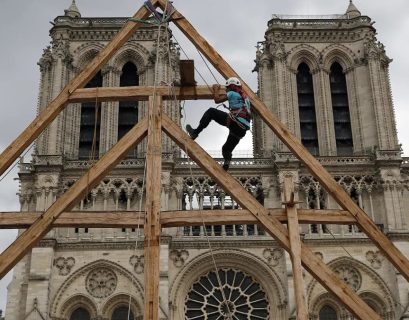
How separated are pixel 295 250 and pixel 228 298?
20629 millimetres

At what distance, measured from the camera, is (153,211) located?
1120cm

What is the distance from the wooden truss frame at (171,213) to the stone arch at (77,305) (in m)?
19.2

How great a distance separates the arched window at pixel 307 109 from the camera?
35719mm

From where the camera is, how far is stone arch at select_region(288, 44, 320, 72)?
122 ft

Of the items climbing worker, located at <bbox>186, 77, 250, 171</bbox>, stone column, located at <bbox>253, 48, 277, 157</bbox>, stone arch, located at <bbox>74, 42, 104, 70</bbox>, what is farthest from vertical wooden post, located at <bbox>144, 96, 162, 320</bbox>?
stone arch, located at <bbox>74, 42, 104, 70</bbox>

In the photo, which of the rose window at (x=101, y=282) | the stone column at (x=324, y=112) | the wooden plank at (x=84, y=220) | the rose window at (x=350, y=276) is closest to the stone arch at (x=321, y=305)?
the rose window at (x=350, y=276)

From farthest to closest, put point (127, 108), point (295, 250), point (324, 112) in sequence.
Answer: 1. point (127, 108)
2. point (324, 112)
3. point (295, 250)

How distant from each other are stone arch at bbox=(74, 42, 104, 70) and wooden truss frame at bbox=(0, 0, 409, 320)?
82.4 feet

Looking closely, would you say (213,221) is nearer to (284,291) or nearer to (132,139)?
(132,139)

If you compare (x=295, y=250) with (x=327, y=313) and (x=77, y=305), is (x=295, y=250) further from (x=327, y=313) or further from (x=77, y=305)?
(x=77, y=305)

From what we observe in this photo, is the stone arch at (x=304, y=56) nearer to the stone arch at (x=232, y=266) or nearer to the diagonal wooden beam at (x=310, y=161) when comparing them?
the stone arch at (x=232, y=266)

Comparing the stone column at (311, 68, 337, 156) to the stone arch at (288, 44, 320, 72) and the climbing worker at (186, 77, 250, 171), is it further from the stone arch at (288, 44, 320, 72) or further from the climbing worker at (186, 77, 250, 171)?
the climbing worker at (186, 77, 250, 171)

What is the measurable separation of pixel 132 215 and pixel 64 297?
1989 cm

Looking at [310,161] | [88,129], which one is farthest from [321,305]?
[310,161]
